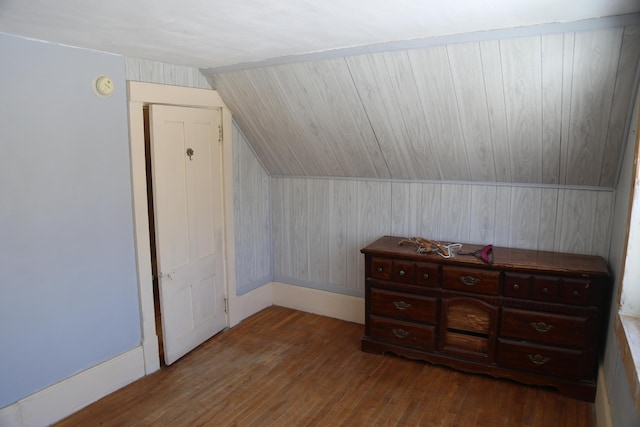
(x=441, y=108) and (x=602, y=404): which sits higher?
(x=441, y=108)

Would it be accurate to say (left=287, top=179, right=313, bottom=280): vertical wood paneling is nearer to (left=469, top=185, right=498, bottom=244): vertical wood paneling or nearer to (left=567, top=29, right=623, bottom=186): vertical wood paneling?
(left=469, top=185, right=498, bottom=244): vertical wood paneling

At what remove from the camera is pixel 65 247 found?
255cm

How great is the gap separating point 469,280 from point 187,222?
2057mm

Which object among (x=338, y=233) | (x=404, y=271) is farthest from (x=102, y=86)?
(x=404, y=271)

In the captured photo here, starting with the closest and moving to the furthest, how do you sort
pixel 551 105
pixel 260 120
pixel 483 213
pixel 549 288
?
pixel 551 105 → pixel 549 288 → pixel 483 213 → pixel 260 120

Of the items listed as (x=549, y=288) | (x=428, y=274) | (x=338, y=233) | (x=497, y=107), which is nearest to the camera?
(x=497, y=107)

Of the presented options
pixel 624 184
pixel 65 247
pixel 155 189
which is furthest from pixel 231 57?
pixel 624 184

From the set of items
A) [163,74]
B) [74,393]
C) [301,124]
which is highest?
[163,74]

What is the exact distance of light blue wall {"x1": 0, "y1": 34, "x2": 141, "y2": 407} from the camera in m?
2.30

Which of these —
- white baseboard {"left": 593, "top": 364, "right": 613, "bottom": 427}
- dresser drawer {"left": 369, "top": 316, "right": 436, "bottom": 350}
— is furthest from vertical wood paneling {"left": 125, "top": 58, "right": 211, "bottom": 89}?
white baseboard {"left": 593, "top": 364, "right": 613, "bottom": 427}

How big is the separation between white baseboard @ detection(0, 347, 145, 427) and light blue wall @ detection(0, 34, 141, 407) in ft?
0.16

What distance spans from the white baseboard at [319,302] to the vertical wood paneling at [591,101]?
196 cm

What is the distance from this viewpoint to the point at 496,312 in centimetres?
289

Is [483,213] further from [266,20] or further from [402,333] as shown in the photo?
[266,20]
